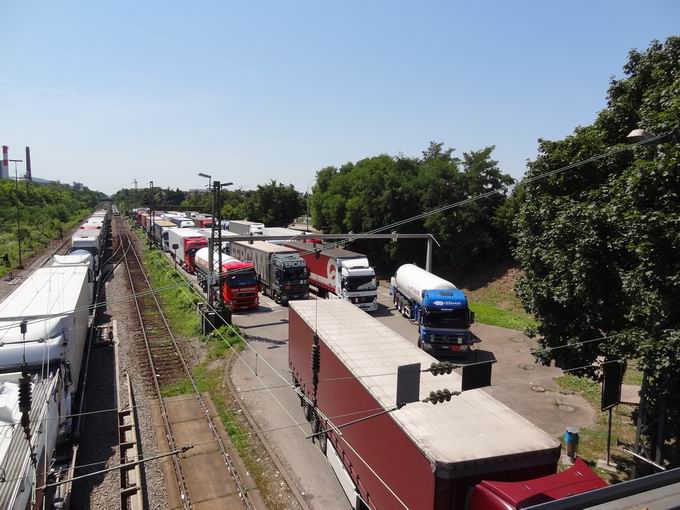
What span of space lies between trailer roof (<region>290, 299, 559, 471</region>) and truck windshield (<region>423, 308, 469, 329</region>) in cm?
812

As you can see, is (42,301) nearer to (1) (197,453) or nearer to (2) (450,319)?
(1) (197,453)

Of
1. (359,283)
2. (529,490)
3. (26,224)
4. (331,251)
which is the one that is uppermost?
(26,224)

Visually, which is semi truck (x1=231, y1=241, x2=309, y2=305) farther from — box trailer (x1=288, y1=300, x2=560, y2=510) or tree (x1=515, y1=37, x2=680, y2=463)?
tree (x1=515, y1=37, x2=680, y2=463)

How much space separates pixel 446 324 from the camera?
1962cm

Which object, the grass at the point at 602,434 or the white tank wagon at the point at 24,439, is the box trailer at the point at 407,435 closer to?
the white tank wagon at the point at 24,439

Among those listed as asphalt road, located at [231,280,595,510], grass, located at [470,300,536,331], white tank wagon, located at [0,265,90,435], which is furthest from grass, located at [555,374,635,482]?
white tank wagon, located at [0,265,90,435]

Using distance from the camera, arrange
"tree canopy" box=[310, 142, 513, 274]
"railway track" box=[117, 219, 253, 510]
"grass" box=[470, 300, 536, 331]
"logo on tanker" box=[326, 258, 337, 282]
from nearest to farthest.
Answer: "railway track" box=[117, 219, 253, 510]
"grass" box=[470, 300, 536, 331]
"logo on tanker" box=[326, 258, 337, 282]
"tree canopy" box=[310, 142, 513, 274]

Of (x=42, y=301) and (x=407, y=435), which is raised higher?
(x=42, y=301)

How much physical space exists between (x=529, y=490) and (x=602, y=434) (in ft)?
32.8

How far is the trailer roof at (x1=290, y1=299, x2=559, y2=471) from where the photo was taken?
6.71m

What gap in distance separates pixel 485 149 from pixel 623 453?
1159 inches

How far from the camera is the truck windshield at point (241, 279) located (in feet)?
90.0

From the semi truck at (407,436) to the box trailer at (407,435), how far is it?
0.6 inches

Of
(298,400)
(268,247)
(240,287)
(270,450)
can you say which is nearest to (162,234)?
(268,247)
